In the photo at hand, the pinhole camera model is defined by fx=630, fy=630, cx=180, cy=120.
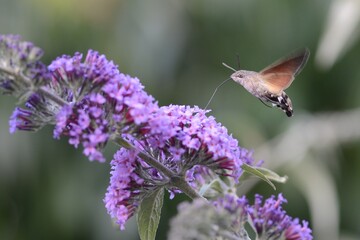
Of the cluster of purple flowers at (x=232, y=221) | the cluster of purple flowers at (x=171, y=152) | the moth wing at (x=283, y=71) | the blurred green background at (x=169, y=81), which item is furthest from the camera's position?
the blurred green background at (x=169, y=81)

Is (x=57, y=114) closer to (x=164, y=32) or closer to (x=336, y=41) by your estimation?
(x=336, y=41)

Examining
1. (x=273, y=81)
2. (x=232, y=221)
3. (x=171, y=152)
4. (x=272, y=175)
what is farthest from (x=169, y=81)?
(x=232, y=221)

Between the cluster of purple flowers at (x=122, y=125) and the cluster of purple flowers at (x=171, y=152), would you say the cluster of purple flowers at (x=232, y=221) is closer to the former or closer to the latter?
the cluster of purple flowers at (x=122, y=125)

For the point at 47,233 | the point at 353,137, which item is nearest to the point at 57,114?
the point at 353,137

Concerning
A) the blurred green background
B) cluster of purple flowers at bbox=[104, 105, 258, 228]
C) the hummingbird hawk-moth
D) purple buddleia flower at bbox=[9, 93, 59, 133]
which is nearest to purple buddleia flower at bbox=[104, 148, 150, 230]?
cluster of purple flowers at bbox=[104, 105, 258, 228]

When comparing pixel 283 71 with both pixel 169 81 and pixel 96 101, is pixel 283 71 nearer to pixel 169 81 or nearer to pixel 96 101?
pixel 96 101

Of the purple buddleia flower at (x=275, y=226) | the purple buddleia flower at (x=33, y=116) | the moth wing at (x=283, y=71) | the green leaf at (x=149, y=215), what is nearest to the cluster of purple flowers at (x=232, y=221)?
the purple buddleia flower at (x=275, y=226)
